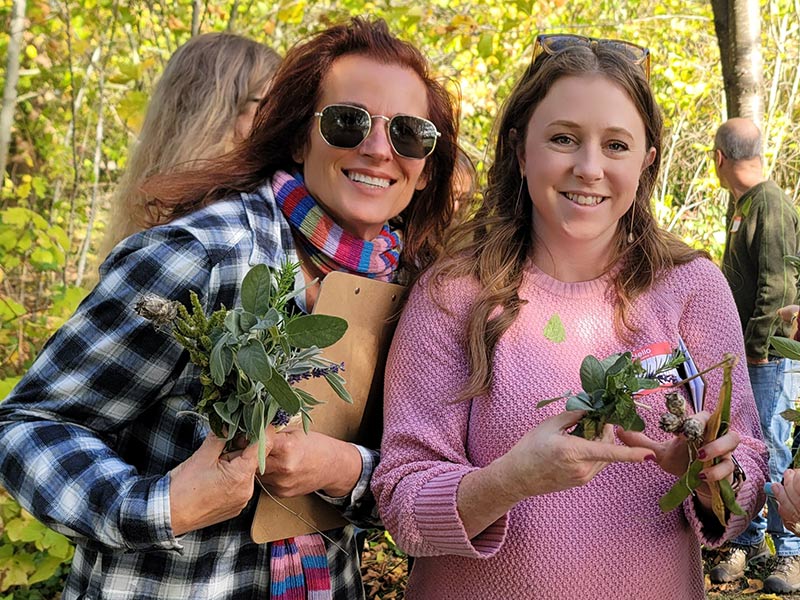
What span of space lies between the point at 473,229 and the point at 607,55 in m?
0.49

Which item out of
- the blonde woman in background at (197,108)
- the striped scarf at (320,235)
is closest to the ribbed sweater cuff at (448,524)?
the striped scarf at (320,235)

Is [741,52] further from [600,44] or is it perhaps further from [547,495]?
[547,495]

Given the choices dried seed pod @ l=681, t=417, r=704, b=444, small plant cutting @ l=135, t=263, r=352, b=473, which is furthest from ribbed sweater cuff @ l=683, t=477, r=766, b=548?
small plant cutting @ l=135, t=263, r=352, b=473

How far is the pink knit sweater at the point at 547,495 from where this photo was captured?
1.66 meters

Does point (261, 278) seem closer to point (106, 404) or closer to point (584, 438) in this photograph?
point (106, 404)

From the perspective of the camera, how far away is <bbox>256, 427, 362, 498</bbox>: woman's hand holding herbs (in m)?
1.57

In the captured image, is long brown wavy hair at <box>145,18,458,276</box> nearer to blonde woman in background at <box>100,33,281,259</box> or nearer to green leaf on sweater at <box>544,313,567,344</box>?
green leaf on sweater at <box>544,313,567,344</box>

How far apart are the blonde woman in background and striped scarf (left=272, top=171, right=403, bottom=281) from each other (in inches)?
48.6

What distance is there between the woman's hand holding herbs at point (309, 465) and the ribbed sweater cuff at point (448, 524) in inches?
7.3

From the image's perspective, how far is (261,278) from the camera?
135 centimetres

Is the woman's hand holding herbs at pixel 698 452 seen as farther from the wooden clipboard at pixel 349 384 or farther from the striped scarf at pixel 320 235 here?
the striped scarf at pixel 320 235

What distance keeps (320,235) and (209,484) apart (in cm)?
62

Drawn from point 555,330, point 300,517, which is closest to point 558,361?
point 555,330

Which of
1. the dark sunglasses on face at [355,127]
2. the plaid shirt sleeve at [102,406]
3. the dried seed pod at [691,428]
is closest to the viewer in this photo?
the dried seed pod at [691,428]
